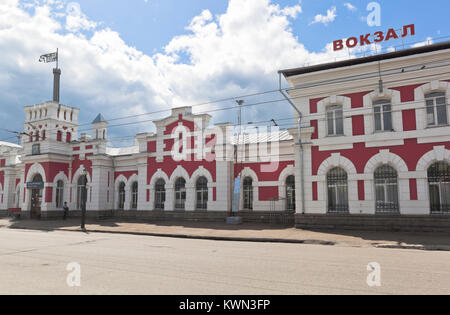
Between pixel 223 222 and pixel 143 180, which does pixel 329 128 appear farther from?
pixel 143 180

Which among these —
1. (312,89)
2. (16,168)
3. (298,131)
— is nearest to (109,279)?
(298,131)

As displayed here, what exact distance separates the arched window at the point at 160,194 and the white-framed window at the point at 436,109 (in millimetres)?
18349

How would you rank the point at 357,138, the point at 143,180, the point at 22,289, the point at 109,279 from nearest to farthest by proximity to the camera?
the point at 22,289 < the point at 109,279 < the point at 357,138 < the point at 143,180

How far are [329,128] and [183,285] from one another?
14794 millimetres

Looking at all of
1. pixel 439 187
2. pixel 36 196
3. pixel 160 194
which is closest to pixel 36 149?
pixel 36 196

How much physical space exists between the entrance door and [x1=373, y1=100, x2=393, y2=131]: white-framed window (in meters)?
27.9

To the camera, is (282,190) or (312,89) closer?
(312,89)

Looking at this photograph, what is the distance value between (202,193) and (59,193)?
14696 mm

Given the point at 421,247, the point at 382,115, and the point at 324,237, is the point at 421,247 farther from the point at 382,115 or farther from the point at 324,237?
the point at 382,115

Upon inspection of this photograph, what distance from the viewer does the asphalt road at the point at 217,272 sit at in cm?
628

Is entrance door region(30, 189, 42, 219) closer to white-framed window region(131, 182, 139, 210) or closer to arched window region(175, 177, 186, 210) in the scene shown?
white-framed window region(131, 182, 139, 210)

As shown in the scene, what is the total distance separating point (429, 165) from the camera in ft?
53.7

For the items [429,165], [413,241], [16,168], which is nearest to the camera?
[413,241]

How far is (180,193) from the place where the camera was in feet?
82.9
